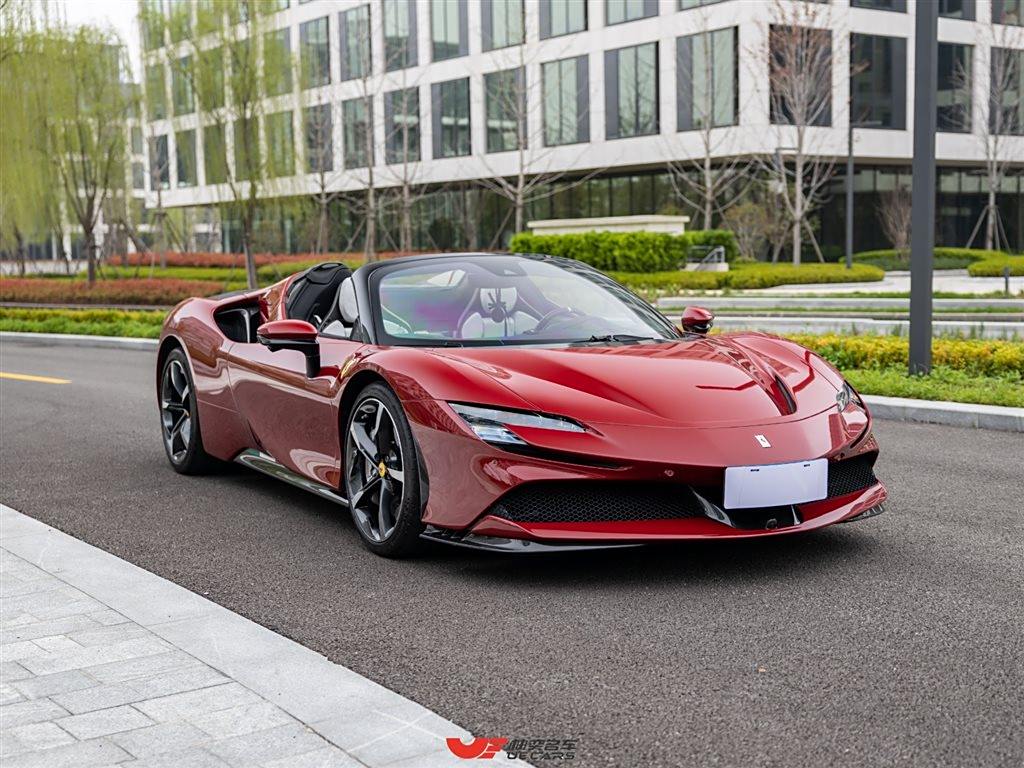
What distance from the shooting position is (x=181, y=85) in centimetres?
3541

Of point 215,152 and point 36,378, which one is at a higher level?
point 215,152

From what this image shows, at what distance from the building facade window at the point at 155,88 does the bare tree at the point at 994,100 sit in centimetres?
2903

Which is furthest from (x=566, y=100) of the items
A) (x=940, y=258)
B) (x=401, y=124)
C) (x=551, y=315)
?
(x=551, y=315)

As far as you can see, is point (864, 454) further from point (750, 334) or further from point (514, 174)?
point (514, 174)

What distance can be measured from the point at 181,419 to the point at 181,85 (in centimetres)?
2957

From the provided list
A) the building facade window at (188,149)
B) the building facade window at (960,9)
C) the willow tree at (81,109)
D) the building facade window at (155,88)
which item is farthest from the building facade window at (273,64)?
the building facade window at (960,9)

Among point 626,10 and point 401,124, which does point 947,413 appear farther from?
point 401,124

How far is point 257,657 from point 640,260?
32.3 metres

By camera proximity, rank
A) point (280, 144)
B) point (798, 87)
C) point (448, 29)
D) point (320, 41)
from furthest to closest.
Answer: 1. point (320, 41)
2. point (448, 29)
3. point (798, 87)
4. point (280, 144)

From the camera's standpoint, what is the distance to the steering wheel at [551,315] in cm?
591

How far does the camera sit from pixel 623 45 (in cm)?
4900

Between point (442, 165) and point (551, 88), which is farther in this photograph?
point (442, 165)

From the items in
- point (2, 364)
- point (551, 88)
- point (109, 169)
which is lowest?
point (2, 364)

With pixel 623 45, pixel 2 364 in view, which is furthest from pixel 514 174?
pixel 2 364
